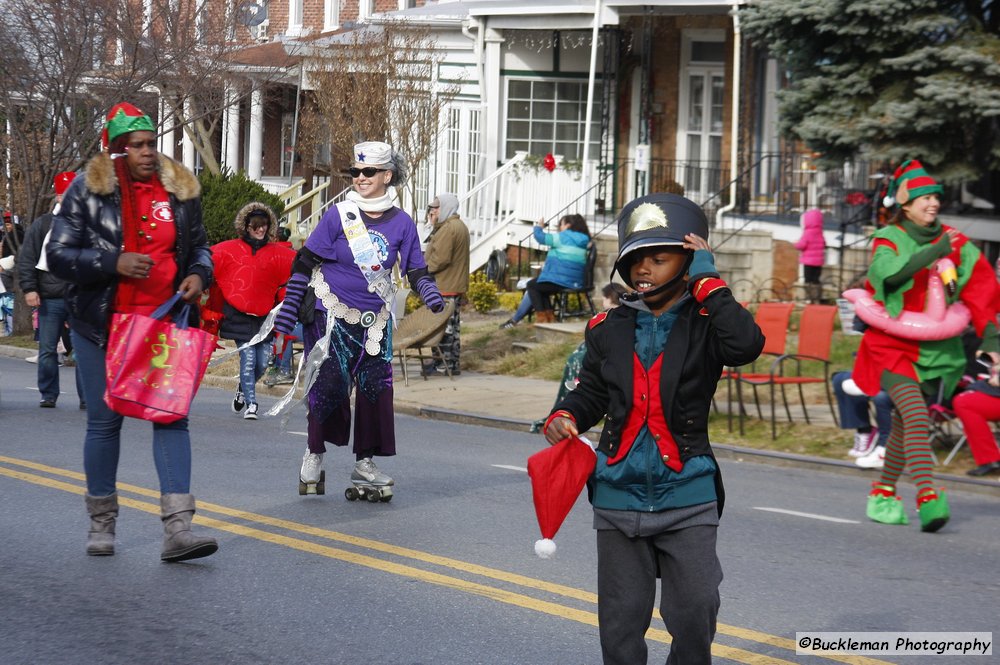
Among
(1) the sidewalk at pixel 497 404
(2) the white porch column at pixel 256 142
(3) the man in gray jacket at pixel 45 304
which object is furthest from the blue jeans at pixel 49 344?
(2) the white porch column at pixel 256 142

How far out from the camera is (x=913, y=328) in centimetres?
851

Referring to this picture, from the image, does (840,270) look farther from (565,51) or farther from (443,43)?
(443,43)

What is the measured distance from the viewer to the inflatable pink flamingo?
335 inches

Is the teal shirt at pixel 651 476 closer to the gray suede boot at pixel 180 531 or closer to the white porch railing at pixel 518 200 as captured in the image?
the gray suede boot at pixel 180 531

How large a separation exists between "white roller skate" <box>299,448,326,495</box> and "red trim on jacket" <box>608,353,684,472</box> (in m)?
4.64

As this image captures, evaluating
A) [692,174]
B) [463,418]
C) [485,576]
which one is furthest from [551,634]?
[692,174]

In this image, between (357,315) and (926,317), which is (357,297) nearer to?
(357,315)

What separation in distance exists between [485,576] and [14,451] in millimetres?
5020

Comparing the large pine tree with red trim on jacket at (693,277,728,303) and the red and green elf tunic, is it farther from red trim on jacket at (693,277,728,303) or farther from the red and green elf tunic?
red trim on jacket at (693,277,728,303)

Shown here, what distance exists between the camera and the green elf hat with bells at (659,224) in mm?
4496

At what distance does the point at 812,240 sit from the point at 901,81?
11.2ft

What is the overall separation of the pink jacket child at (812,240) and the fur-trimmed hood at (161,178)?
41.6 ft

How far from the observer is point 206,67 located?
25188 millimetres

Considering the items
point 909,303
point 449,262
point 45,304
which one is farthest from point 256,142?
point 909,303
